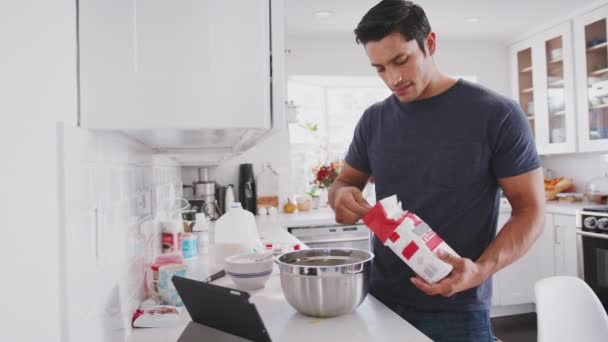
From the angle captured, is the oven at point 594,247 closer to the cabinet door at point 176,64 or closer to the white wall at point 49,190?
the cabinet door at point 176,64

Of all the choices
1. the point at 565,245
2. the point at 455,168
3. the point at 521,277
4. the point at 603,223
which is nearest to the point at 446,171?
the point at 455,168

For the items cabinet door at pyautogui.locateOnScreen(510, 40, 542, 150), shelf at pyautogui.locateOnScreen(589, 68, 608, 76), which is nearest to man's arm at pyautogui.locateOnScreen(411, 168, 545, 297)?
shelf at pyautogui.locateOnScreen(589, 68, 608, 76)

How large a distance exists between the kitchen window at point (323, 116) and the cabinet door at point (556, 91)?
2.16 ft

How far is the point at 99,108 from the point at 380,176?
86cm

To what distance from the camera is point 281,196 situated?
Answer: 391 cm

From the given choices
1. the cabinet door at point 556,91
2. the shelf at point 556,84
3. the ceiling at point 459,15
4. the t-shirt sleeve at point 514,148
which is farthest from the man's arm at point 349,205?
the shelf at point 556,84

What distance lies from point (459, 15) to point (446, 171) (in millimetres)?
2743

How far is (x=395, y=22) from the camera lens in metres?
1.19

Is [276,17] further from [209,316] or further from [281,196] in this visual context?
[281,196]

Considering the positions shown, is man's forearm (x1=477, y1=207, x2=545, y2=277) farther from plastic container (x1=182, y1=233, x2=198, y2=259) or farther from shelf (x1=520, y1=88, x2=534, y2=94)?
shelf (x1=520, y1=88, x2=534, y2=94)

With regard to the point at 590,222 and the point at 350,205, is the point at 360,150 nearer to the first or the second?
the point at 350,205

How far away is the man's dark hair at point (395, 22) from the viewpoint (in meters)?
1.20

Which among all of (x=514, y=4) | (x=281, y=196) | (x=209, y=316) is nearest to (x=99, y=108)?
(x=209, y=316)

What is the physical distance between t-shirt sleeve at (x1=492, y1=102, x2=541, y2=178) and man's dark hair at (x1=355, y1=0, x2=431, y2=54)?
32 centimetres
